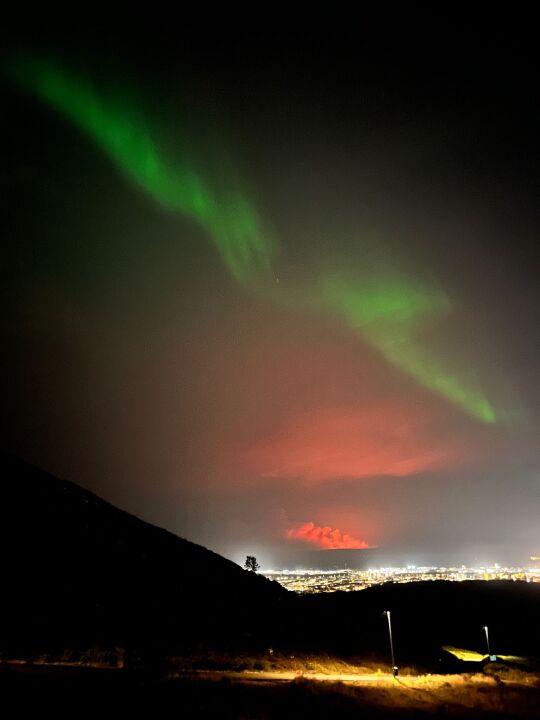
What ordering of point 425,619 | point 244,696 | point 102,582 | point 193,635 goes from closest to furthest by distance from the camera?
point 244,696 < point 193,635 < point 102,582 < point 425,619

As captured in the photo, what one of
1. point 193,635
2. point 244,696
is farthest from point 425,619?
point 244,696

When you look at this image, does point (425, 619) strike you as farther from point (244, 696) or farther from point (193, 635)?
point (244, 696)

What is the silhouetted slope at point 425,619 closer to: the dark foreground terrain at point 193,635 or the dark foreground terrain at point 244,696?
the dark foreground terrain at point 193,635

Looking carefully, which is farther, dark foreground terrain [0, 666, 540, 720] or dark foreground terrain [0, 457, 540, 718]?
dark foreground terrain [0, 457, 540, 718]

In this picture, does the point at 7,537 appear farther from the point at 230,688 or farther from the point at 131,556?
the point at 230,688

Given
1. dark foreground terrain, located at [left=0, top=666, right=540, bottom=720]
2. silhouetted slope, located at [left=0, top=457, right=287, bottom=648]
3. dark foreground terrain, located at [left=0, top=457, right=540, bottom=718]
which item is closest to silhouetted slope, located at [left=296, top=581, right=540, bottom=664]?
dark foreground terrain, located at [left=0, top=457, right=540, bottom=718]

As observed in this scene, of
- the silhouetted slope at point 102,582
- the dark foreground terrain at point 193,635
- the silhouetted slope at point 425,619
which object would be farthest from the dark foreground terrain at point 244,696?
the silhouetted slope at point 425,619

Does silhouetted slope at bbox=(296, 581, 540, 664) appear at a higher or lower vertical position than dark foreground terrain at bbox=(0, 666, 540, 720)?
higher

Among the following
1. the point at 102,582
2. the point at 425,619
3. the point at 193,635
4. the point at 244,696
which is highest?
A: the point at 102,582

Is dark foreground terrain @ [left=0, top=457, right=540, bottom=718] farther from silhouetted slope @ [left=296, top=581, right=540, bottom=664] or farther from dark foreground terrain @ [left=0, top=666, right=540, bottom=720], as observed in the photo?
silhouetted slope @ [left=296, top=581, right=540, bottom=664]
